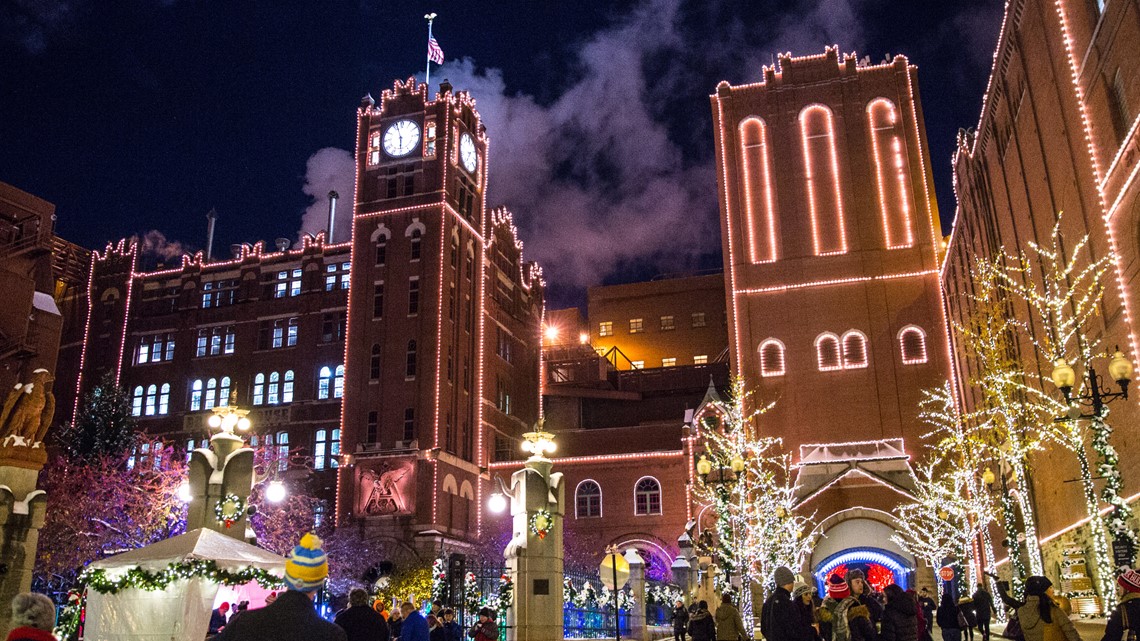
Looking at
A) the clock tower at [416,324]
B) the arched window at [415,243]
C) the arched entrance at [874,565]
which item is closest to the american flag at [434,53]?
the clock tower at [416,324]

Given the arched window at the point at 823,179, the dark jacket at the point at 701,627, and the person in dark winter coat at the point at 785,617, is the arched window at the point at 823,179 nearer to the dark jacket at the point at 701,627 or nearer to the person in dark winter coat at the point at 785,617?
the dark jacket at the point at 701,627

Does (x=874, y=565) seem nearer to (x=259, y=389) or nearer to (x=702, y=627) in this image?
(x=702, y=627)

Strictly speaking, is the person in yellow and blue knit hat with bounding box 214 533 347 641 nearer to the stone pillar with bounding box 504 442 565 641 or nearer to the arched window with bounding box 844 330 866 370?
the stone pillar with bounding box 504 442 565 641

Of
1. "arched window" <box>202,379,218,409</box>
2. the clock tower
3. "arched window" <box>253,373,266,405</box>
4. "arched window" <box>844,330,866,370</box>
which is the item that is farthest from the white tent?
"arched window" <box>202,379,218,409</box>

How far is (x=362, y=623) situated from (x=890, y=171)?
47.4m

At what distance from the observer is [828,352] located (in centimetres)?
5053

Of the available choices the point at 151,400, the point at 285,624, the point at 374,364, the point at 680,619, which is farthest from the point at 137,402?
the point at 285,624

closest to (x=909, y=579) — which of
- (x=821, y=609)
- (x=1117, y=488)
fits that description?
(x=1117, y=488)

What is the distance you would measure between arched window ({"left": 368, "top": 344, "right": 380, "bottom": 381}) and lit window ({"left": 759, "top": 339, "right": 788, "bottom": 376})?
848 inches

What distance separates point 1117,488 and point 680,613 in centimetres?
1247

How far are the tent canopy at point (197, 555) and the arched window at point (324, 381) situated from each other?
4677 cm

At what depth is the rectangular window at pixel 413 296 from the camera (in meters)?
56.6

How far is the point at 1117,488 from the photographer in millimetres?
18375

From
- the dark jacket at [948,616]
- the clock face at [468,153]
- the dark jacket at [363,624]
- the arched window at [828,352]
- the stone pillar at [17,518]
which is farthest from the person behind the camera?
the clock face at [468,153]
